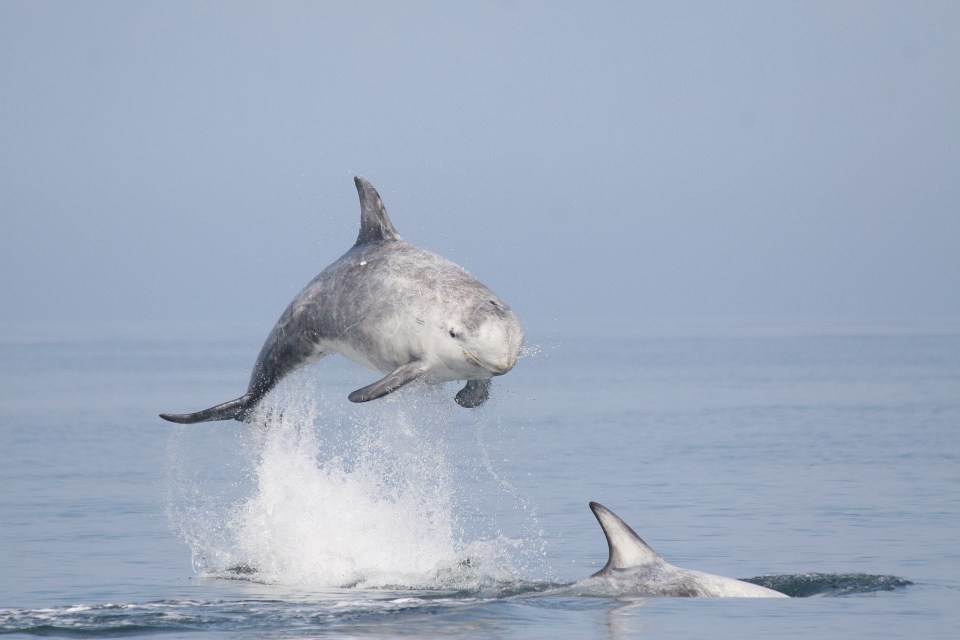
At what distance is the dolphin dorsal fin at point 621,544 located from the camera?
14.3 meters

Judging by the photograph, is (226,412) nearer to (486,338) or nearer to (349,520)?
(349,520)

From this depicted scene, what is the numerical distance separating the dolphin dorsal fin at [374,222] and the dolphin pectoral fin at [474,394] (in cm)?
169

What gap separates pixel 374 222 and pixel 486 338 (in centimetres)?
278

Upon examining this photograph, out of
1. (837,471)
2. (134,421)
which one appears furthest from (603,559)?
(134,421)

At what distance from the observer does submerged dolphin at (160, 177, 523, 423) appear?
1277 cm

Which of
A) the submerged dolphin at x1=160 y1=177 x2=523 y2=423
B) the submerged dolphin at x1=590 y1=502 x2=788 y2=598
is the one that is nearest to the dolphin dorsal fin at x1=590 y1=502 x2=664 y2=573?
the submerged dolphin at x1=590 y1=502 x2=788 y2=598

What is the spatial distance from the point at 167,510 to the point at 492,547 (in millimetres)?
7409

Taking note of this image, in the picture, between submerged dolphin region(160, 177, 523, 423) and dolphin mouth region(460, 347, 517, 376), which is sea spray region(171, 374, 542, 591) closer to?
submerged dolphin region(160, 177, 523, 423)

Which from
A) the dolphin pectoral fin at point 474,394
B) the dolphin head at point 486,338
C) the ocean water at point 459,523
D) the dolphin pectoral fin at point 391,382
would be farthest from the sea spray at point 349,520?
the dolphin head at point 486,338

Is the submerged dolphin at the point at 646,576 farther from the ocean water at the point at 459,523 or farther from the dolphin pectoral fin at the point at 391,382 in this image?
the dolphin pectoral fin at the point at 391,382

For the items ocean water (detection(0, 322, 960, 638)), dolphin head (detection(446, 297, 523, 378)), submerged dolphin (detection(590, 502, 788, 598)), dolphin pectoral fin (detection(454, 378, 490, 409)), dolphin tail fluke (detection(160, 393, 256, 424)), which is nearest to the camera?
dolphin head (detection(446, 297, 523, 378))

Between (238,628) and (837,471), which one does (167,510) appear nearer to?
(238,628)

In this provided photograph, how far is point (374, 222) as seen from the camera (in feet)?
49.0

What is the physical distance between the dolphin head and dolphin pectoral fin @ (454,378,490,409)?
1288 millimetres
